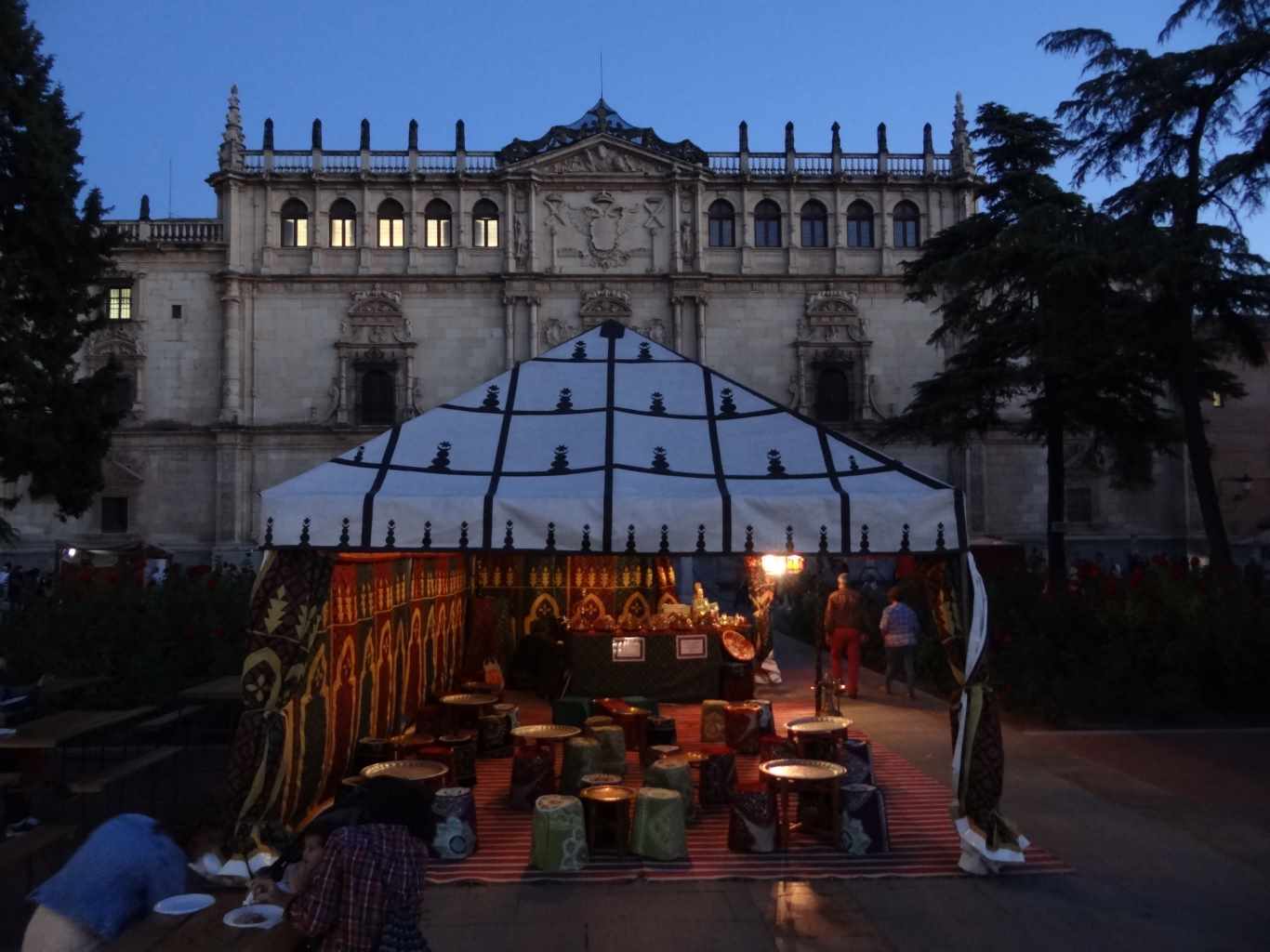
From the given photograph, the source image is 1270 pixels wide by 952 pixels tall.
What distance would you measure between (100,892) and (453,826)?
3.62m

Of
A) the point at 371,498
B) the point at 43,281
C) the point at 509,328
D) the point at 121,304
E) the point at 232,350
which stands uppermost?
the point at 121,304

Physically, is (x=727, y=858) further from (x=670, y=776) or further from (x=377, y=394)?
(x=377, y=394)

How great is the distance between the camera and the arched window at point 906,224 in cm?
3575

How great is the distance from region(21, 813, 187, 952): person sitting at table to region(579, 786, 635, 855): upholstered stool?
370cm

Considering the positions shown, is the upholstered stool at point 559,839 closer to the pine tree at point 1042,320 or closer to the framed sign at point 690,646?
the framed sign at point 690,646

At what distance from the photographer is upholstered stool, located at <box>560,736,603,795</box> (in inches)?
332

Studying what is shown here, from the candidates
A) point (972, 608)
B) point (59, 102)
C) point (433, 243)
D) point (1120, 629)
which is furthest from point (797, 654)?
point (433, 243)

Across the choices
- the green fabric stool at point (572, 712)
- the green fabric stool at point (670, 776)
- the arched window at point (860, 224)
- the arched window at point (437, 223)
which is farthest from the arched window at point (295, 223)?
the green fabric stool at point (670, 776)

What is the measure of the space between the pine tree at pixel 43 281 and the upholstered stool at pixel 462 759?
40.8 ft

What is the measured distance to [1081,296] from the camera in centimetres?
1628

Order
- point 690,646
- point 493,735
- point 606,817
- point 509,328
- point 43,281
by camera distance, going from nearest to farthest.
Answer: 1. point 606,817
2. point 493,735
3. point 690,646
4. point 43,281
5. point 509,328

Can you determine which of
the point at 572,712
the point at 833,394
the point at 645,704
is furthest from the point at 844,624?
the point at 833,394

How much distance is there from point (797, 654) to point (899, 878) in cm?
1424

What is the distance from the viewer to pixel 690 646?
45.4 ft
